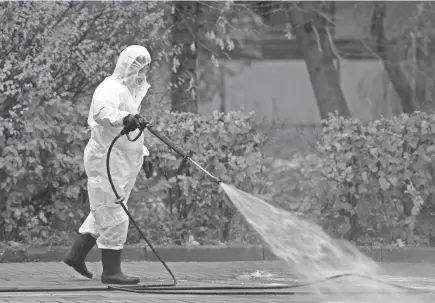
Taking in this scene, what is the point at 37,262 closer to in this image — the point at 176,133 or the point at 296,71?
the point at 176,133

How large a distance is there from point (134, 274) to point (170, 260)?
137 cm

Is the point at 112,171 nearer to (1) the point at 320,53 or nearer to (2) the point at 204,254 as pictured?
(2) the point at 204,254

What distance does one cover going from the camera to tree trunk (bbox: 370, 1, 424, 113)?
64.7ft

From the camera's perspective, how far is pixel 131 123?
8812 mm

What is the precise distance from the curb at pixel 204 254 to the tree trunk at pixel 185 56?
3716 millimetres

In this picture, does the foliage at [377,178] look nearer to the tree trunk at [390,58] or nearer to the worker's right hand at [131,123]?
the worker's right hand at [131,123]

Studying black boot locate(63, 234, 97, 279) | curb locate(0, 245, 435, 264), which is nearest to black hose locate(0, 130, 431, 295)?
black boot locate(63, 234, 97, 279)

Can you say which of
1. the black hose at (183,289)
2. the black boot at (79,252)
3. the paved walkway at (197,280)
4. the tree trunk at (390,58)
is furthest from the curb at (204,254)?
the tree trunk at (390,58)

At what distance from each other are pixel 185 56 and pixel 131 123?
7.34 meters

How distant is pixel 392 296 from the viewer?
27.7 feet

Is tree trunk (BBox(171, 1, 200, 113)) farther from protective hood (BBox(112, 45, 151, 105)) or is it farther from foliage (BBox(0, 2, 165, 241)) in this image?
protective hood (BBox(112, 45, 151, 105))

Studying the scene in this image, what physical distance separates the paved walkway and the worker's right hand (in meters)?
1.21

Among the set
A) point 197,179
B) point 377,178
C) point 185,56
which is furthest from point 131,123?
point 185,56

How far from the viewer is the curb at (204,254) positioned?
38.0ft
